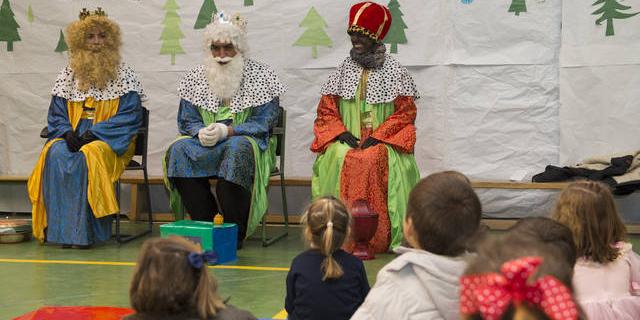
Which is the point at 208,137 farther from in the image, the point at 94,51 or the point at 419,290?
the point at 419,290

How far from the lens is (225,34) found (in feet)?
18.8

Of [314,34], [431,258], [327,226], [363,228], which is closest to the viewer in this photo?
[431,258]

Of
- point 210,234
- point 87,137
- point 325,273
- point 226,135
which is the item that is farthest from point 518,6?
point 325,273

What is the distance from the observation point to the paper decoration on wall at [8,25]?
7.17m

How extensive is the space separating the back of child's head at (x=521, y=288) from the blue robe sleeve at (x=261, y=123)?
409 centimetres

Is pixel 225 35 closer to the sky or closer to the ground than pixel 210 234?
closer to the sky

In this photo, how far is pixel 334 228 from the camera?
292 cm

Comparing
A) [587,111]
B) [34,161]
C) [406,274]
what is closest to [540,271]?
[406,274]

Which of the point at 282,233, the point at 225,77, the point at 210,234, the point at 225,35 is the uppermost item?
the point at 225,35

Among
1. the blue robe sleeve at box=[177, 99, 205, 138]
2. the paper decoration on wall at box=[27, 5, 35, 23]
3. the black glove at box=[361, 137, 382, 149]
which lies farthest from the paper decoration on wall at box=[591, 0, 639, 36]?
the paper decoration on wall at box=[27, 5, 35, 23]

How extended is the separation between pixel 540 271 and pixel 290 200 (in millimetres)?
5444

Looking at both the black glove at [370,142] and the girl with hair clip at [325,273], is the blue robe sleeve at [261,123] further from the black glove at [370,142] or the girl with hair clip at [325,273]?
the girl with hair clip at [325,273]

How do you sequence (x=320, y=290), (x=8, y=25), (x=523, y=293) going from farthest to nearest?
(x=8, y=25)
(x=320, y=290)
(x=523, y=293)

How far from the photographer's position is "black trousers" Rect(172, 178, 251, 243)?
539cm
